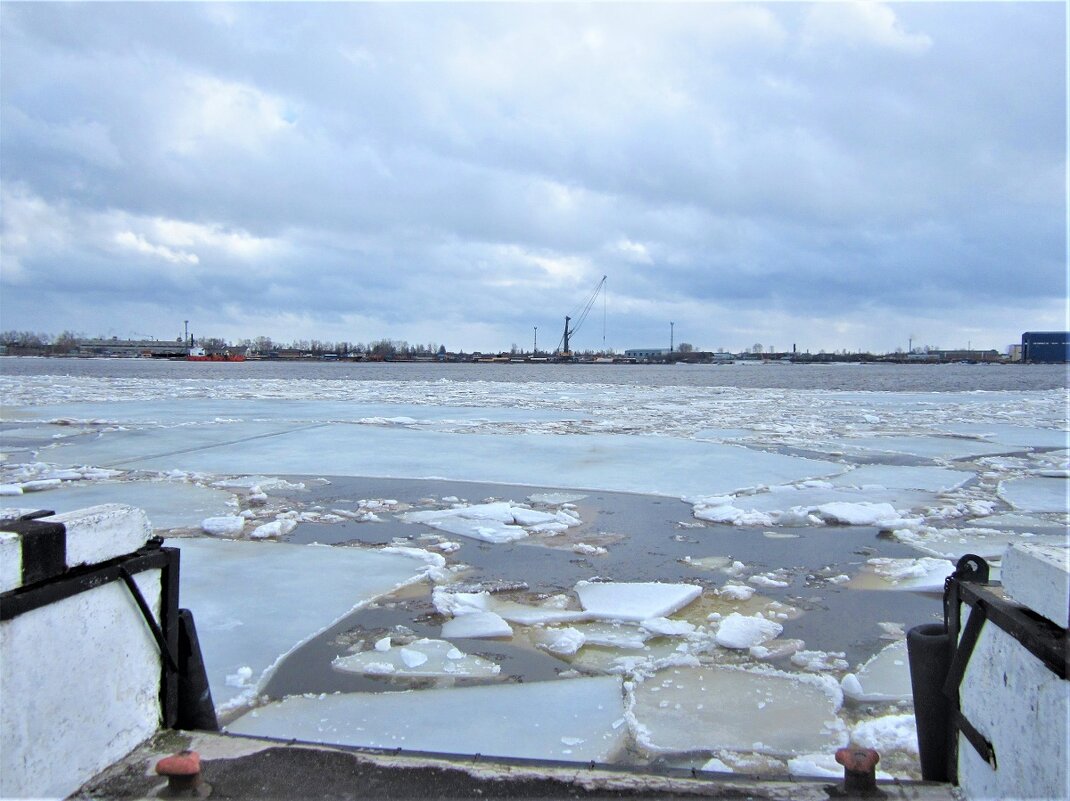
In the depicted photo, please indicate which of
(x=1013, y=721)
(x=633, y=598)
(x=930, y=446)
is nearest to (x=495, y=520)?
(x=633, y=598)

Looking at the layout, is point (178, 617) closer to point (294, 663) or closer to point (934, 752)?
point (294, 663)

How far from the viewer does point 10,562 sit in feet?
6.15

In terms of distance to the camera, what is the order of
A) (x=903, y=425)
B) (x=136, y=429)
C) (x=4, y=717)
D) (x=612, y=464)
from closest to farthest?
(x=4, y=717) < (x=612, y=464) < (x=136, y=429) < (x=903, y=425)

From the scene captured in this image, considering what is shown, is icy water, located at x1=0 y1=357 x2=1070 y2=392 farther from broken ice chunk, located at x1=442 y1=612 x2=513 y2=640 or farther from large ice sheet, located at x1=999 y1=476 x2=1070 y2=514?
broken ice chunk, located at x1=442 y1=612 x2=513 y2=640

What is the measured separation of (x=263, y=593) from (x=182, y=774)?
2500mm

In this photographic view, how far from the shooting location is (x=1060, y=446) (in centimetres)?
1245

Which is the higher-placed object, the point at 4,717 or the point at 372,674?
the point at 4,717

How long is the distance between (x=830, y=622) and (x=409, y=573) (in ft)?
8.16

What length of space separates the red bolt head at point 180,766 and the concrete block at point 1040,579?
211cm

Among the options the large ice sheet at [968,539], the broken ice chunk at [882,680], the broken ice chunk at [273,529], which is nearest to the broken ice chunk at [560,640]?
the broken ice chunk at [882,680]

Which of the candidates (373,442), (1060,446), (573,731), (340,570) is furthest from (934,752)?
(1060,446)

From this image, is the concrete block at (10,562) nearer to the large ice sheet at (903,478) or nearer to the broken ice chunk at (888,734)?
the broken ice chunk at (888,734)

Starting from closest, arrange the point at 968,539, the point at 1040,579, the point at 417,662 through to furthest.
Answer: the point at 1040,579, the point at 417,662, the point at 968,539

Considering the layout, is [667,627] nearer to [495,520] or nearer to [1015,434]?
[495,520]
